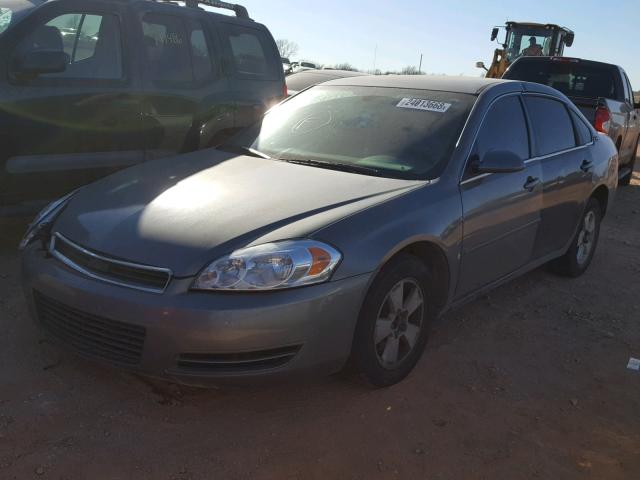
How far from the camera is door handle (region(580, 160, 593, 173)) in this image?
194 inches

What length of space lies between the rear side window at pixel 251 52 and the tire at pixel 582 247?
3458 mm

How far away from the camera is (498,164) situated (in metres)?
3.62

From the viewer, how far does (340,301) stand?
2.83 metres

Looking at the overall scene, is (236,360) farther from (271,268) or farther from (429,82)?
(429,82)

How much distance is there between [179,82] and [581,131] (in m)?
3.45

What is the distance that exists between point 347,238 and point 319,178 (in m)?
0.67

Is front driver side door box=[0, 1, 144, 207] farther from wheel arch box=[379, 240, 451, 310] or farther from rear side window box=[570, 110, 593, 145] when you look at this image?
rear side window box=[570, 110, 593, 145]

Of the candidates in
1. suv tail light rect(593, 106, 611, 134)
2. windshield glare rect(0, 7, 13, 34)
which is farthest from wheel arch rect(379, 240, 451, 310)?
suv tail light rect(593, 106, 611, 134)

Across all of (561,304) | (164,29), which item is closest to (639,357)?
(561,304)

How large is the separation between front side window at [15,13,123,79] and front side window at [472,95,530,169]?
311 centimetres

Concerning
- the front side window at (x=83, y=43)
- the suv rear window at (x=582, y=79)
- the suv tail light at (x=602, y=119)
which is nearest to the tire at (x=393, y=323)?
the front side window at (x=83, y=43)

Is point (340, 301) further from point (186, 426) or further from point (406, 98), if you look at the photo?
point (406, 98)

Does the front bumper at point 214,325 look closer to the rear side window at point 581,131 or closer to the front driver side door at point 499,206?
the front driver side door at point 499,206

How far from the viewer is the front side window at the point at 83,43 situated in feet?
16.2
